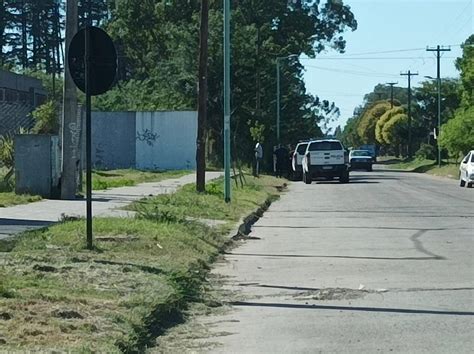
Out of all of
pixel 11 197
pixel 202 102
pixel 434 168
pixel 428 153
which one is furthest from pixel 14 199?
pixel 428 153

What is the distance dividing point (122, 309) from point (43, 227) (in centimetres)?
783

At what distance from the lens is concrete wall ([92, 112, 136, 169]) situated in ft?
179

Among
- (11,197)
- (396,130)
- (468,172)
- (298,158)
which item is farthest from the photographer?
(396,130)

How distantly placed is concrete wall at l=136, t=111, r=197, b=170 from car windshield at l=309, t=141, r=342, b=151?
9328 millimetres

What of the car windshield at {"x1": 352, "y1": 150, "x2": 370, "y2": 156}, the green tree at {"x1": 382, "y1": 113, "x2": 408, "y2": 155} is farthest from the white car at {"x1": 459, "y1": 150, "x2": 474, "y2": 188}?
the green tree at {"x1": 382, "y1": 113, "x2": 408, "y2": 155}

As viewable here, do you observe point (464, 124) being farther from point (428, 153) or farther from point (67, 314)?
point (67, 314)

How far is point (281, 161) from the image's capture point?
5312 cm

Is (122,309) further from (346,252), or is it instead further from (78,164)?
(78,164)

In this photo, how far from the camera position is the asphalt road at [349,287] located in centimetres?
900

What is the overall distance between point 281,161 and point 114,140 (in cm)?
926

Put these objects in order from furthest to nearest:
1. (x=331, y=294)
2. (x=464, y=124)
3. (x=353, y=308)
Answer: (x=464, y=124)
(x=331, y=294)
(x=353, y=308)

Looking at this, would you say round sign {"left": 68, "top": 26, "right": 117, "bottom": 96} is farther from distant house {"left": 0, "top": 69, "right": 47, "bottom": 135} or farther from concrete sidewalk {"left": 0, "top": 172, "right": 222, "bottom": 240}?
distant house {"left": 0, "top": 69, "right": 47, "bottom": 135}

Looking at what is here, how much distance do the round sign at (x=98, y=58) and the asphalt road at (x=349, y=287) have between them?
2.98 m

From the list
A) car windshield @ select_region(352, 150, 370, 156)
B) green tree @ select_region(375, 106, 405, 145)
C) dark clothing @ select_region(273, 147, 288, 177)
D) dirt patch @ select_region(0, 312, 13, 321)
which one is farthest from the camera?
green tree @ select_region(375, 106, 405, 145)
